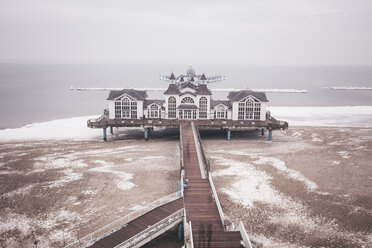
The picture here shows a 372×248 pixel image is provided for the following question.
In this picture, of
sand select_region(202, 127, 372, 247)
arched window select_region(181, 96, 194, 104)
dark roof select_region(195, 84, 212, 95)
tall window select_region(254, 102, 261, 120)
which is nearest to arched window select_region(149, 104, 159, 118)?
arched window select_region(181, 96, 194, 104)

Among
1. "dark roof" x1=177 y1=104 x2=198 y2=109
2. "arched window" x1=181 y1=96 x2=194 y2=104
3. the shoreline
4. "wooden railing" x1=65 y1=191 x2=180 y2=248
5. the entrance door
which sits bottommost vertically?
"wooden railing" x1=65 y1=191 x2=180 y2=248

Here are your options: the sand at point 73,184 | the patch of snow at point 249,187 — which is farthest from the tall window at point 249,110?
the patch of snow at point 249,187

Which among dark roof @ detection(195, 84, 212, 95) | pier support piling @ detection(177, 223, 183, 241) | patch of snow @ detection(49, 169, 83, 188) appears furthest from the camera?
dark roof @ detection(195, 84, 212, 95)

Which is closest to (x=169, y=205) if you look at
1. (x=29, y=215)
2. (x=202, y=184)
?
(x=202, y=184)

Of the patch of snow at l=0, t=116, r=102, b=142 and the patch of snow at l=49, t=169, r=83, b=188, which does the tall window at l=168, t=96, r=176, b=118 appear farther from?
the patch of snow at l=49, t=169, r=83, b=188

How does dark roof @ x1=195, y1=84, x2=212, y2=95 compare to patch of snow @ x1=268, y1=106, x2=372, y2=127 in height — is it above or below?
above

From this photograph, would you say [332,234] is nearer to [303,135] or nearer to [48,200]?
[48,200]

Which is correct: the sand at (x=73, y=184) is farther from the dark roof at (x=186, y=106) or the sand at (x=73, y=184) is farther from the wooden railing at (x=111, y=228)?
the dark roof at (x=186, y=106)
